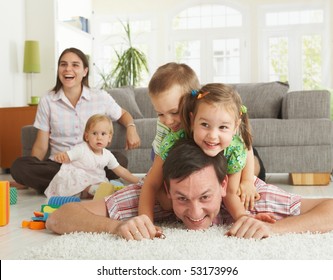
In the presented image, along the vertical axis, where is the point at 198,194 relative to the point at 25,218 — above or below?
above

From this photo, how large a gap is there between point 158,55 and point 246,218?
8373mm

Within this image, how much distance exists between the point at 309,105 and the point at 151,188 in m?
2.69

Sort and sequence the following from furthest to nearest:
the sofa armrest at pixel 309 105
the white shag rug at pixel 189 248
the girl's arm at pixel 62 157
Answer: the sofa armrest at pixel 309 105, the girl's arm at pixel 62 157, the white shag rug at pixel 189 248

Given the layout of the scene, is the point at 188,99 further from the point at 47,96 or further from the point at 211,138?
the point at 47,96

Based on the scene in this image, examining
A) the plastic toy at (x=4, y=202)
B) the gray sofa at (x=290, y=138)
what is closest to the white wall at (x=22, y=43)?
the gray sofa at (x=290, y=138)

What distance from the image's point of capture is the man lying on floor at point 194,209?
1837 millimetres

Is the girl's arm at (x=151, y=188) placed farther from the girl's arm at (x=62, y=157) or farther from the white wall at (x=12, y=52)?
the white wall at (x=12, y=52)

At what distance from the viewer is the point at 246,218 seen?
72.6 inches

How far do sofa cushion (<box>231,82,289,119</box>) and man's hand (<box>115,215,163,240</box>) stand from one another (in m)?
3.14

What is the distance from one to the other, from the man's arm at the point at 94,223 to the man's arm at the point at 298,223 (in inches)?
11.2

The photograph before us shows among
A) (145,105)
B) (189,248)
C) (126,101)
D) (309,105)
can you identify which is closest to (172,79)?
(189,248)

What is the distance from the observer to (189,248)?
1.68 meters

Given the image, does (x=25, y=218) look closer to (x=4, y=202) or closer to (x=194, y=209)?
(x=4, y=202)
